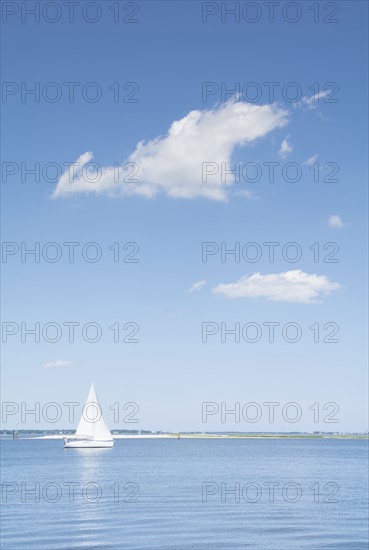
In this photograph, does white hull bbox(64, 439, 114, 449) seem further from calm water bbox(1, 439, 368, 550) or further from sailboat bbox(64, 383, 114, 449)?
calm water bbox(1, 439, 368, 550)

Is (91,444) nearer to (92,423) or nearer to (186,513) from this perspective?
(92,423)

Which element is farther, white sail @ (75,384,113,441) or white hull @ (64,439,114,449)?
white hull @ (64,439,114,449)

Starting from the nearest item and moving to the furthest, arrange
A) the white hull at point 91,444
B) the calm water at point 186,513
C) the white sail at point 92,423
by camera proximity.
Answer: the calm water at point 186,513 < the white sail at point 92,423 < the white hull at point 91,444

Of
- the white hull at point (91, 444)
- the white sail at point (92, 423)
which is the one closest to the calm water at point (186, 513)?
the white sail at point (92, 423)

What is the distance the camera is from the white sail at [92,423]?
533 ft

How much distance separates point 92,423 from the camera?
172m

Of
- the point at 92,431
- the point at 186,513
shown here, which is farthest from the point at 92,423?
the point at 186,513

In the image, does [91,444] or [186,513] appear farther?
[91,444]

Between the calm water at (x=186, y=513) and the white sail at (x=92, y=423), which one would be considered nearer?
the calm water at (x=186, y=513)

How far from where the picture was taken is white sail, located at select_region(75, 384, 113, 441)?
16250 centimetres

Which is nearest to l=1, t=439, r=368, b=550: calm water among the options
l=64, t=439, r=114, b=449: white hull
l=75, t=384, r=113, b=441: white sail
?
l=75, t=384, r=113, b=441: white sail

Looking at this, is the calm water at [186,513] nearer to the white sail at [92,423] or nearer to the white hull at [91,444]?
the white sail at [92,423]

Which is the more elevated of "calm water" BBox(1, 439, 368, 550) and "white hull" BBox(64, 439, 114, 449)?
"calm water" BBox(1, 439, 368, 550)

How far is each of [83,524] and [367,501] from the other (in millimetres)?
30572
